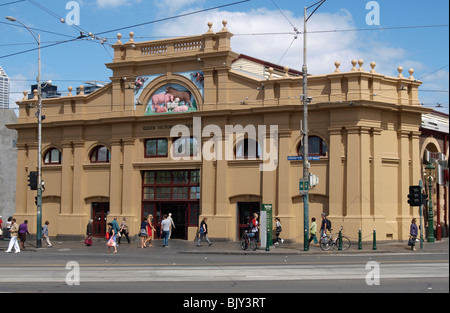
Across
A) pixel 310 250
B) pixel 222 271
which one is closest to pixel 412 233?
pixel 310 250

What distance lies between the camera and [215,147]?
35.0 metres

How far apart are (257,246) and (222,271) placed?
12.2m

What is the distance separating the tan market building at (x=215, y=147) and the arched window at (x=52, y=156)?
0.07 m

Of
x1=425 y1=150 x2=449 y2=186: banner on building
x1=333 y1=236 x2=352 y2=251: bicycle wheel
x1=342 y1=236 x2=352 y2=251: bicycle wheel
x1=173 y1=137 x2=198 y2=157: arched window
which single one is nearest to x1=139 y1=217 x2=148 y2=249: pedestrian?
x1=173 y1=137 x2=198 y2=157: arched window

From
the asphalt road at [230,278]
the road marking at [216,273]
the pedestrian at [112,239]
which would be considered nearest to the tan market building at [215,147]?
the pedestrian at [112,239]

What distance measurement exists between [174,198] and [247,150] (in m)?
5.58

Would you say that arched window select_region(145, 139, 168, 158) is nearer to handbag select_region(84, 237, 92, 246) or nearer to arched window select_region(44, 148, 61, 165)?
handbag select_region(84, 237, 92, 246)

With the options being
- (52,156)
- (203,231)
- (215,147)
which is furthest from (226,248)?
(52,156)

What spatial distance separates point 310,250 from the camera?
28.8m

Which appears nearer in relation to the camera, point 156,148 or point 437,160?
point 437,160

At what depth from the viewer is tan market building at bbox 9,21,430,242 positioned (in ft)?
105

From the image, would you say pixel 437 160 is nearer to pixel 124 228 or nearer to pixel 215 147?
pixel 215 147

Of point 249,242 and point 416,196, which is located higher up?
point 416,196

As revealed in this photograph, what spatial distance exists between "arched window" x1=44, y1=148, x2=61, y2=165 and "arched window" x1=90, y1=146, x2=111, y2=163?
106 inches
